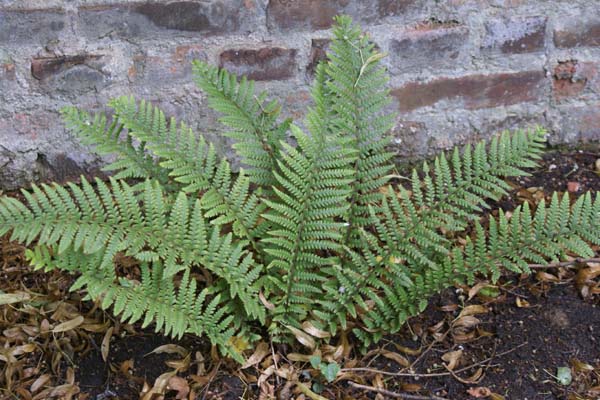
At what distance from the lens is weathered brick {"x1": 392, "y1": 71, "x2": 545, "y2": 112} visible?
2.28m

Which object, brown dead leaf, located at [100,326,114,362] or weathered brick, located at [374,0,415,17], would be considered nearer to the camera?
brown dead leaf, located at [100,326,114,362]

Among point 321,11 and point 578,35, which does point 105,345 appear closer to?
point 321,11

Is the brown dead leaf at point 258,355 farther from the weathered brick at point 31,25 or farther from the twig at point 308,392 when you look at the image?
the weathered brick at point 31,25

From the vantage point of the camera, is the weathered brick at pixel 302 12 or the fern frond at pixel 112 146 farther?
the weathered brick at pixel 302 12

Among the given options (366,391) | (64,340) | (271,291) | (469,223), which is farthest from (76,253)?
(469,223)

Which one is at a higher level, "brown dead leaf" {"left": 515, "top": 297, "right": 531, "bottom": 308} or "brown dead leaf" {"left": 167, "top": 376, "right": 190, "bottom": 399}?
"brown dead leaf" {"left": 515, "top": 297, "right": 531, "bottom": 308}

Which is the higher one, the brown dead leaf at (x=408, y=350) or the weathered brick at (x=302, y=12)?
the weathered brick at (x=302, y=12)

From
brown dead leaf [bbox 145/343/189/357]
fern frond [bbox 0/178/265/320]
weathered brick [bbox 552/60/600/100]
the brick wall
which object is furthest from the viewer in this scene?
weathered brick [bbox 552/60/600/100]

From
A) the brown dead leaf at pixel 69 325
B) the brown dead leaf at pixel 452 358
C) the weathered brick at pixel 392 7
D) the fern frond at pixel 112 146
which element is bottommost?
the brown dead leaf at pixel 452 358

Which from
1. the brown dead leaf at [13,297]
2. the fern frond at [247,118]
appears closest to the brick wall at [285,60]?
the fern frond at [247,118]

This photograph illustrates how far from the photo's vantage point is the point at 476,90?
230cm

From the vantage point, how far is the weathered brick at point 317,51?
2.16 metres

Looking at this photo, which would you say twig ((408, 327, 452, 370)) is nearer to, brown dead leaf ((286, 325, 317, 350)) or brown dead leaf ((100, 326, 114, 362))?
brown dead leaf ((286, 325, 317, 350))

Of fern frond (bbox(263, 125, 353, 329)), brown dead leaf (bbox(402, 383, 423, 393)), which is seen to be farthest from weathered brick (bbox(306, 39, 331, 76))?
brown dead leaf (bbox(402, 383, 423, 393))
